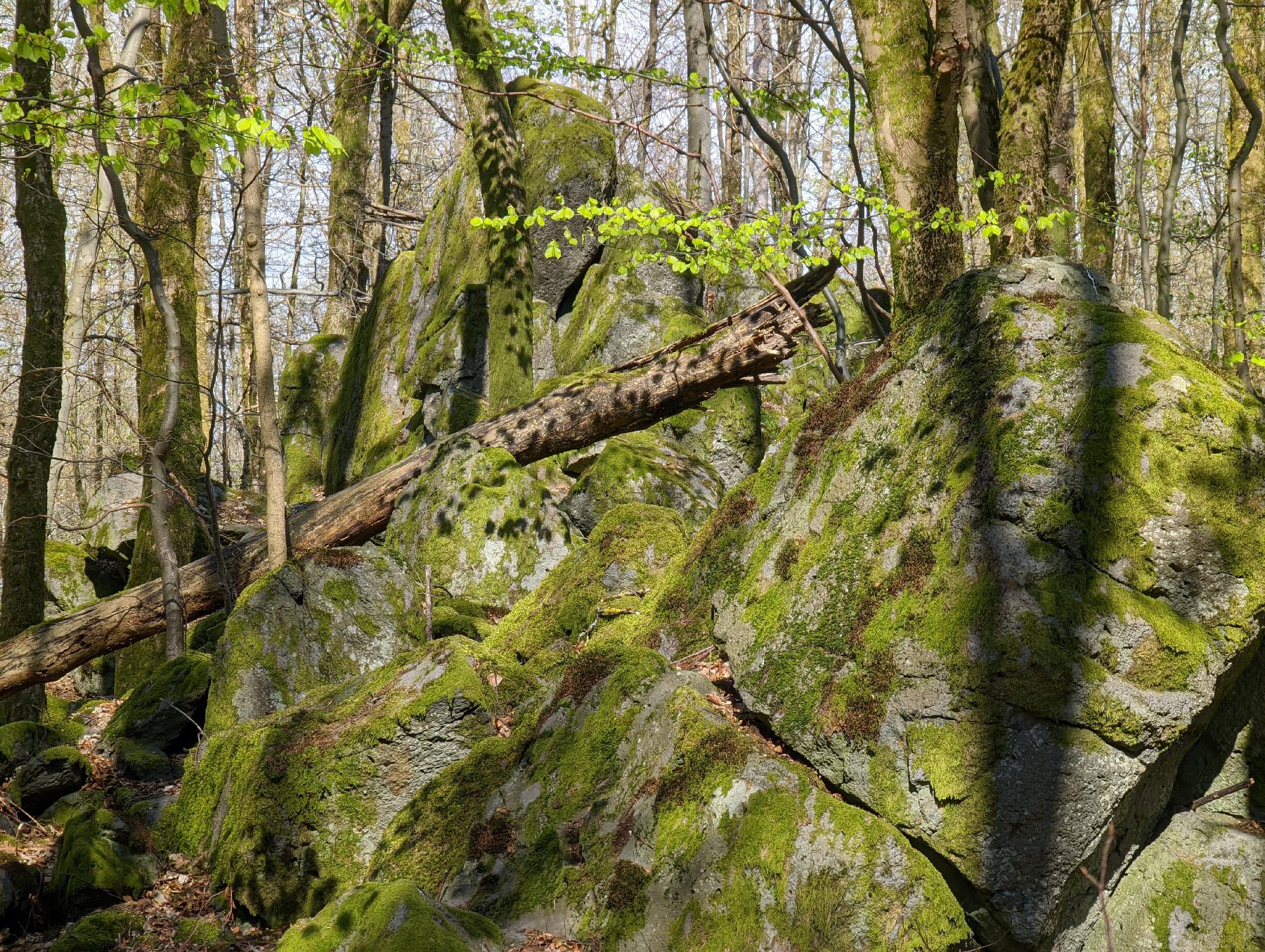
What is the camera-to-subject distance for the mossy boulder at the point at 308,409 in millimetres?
18016

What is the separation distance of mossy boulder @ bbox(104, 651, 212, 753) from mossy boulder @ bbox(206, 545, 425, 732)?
16.8 inches

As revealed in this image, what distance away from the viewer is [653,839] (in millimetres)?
4039

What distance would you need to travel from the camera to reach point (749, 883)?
3652 millimetres

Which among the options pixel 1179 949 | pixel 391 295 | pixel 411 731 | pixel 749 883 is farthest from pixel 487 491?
pixel 391 295

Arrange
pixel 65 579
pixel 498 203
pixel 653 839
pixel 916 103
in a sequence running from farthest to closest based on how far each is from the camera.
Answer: pixel 65 579, pixel 498 203, pixel 916 103, pixel 653 839

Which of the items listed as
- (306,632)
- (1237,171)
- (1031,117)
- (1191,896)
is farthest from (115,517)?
(1237,171)

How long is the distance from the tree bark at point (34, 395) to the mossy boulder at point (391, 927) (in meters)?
6.86

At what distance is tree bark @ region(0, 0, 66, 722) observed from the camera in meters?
8.83

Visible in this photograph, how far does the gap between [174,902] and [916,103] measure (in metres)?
7.32

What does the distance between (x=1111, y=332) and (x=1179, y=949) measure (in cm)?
259

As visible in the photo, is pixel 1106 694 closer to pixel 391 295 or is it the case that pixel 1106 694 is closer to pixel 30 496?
pixel 30 496

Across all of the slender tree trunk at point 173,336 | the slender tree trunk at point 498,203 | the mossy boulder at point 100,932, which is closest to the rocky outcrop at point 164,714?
the slender tree trunk at point 173,336

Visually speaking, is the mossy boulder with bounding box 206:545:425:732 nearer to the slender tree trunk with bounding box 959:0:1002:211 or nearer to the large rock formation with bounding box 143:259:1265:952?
the large rock formation with bounding box 143:259:1265:952

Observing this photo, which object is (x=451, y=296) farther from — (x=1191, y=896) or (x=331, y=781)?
(x=1191, y=896)
